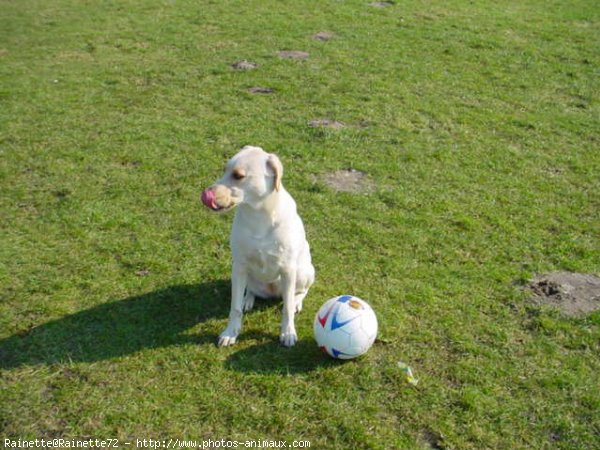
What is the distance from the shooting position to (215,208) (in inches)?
167

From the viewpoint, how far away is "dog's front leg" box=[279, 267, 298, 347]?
16.1ft

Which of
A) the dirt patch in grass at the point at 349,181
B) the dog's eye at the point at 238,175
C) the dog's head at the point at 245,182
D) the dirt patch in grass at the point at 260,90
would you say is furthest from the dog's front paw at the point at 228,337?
the dirt patch in grass at the point at 260,90

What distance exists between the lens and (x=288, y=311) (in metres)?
5.02

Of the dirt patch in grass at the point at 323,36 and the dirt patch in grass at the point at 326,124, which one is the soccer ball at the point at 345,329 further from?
the dirt patch in grass at the point at 323,36

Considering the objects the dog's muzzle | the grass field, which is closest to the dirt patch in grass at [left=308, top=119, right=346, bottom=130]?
the grass field

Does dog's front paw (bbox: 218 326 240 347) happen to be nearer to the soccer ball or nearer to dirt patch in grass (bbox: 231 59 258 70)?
the soccer ball

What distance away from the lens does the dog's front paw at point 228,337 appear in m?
5.01

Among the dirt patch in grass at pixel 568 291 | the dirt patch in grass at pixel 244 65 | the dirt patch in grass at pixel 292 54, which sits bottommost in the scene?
the dirt patch in grass at pixel 568 291

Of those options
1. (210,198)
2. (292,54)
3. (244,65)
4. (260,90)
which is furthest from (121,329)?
(292,54)

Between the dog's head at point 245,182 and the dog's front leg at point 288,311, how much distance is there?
2.76ft

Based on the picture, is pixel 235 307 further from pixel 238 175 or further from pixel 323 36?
pixel 323 36

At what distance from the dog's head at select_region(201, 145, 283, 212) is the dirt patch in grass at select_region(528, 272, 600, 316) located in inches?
119

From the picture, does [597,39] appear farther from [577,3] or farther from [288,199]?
[288,199]

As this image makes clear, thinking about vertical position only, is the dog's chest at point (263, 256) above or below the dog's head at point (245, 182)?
below
